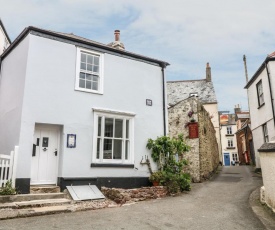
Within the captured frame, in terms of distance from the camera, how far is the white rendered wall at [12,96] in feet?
29.9

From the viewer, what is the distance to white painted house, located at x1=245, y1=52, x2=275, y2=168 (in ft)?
48.5

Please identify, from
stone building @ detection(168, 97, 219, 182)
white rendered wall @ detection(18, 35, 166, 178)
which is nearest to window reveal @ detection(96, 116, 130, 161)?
white rendered wall @ detection(18, 35, 166, 178)

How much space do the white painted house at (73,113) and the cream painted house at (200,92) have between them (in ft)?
58.8

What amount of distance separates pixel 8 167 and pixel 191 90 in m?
25.5

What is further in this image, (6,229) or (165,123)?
(165,123)

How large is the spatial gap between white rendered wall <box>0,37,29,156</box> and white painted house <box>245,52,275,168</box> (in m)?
12.5

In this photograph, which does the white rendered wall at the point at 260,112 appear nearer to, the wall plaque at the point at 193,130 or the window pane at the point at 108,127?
the wall plaque at the point at 193,130

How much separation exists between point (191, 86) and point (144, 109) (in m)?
21.5

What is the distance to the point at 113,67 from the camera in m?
11.1

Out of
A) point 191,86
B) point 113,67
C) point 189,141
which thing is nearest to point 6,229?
point 113,67

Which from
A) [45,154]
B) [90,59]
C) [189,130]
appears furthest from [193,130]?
[45,154]

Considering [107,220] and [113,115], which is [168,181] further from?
[107,220]

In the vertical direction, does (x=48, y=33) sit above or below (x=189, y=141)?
above

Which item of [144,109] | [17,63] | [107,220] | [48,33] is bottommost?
[107,220]
